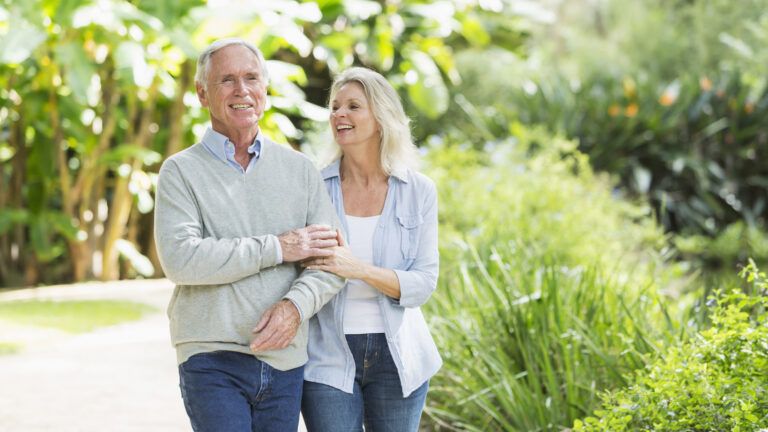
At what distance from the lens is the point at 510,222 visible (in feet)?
18.5

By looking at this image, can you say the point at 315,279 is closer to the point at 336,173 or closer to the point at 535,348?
the point at 336,173

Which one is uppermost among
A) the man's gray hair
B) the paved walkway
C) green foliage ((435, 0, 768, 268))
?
the man's gray hair

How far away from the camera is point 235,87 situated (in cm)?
236

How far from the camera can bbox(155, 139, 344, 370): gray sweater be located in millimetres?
2262

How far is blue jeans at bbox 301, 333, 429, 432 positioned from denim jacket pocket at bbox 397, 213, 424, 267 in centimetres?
25

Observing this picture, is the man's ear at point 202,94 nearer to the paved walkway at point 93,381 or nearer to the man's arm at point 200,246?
the man's arm at point 200,246

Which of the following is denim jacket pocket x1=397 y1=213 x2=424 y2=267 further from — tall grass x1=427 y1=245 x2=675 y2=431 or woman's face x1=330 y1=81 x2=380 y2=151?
tall grass x1=427 y1=245 x2=675 y2=431

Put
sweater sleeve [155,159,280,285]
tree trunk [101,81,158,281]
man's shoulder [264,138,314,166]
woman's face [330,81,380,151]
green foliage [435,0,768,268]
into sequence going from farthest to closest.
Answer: green foliage [435,0,768,268]
tree trunk [101,81,158,281]
woman's face [330,81,380,151]
man's shoulder [264,138,314,166]
sweater sleeve [155,159,280,285]

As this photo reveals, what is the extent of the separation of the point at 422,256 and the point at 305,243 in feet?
1.44

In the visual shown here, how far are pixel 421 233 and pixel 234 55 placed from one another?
2.35 feet

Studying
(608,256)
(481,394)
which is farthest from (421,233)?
(608,256)

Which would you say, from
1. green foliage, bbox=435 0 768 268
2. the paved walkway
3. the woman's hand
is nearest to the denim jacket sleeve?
the woman's hand

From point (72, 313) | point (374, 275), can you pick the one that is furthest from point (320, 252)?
point (72, 313)

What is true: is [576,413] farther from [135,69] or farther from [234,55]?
[135,69]
